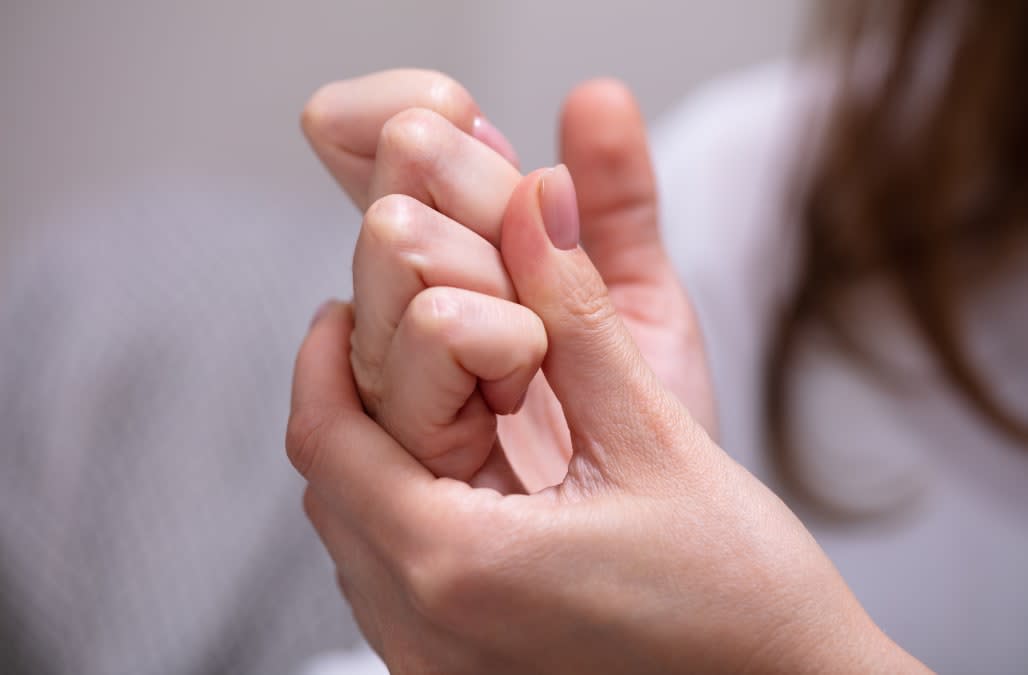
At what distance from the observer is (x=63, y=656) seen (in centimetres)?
67

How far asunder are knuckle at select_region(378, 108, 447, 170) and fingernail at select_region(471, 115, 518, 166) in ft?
0.18

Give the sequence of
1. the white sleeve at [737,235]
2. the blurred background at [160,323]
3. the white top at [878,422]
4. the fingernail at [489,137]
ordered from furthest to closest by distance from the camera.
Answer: the white sleeve at [737,235]
the white top at [878,422]
the blurred background at [160,323]
the fingernail at [489,137]

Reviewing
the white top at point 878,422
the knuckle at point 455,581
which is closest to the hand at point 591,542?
the knuckle at point 455,581

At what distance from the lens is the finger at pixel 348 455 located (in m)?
0.36

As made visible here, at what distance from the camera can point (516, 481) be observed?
43cm

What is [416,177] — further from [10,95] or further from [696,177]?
[10,95]

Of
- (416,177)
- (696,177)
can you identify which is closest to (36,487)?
(416,177)

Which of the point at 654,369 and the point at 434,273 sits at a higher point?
the point at 434,273

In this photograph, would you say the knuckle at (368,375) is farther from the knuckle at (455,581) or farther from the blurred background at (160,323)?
the blurred background at (160,323)

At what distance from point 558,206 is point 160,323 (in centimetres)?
63

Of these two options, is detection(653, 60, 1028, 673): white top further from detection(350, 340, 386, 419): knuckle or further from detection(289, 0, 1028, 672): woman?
detection(350, 340, 386, 419): knuckle

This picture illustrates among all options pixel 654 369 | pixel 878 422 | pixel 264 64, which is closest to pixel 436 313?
pixel 654 369

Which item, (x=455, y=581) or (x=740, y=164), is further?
(x=740, y=164)

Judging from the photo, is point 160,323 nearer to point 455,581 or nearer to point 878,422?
point 455,581
